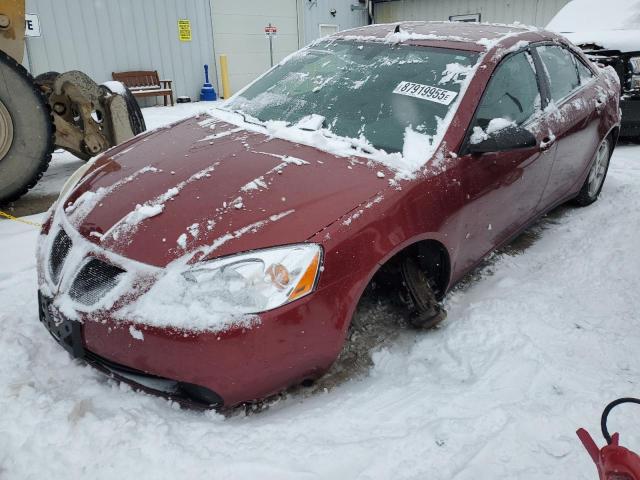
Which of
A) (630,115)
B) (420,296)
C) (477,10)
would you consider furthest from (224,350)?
(477,10)

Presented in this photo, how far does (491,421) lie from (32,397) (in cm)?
186

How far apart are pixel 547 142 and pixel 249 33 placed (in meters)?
11.5

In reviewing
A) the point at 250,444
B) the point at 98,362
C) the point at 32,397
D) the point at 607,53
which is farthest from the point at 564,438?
the point at 607,53

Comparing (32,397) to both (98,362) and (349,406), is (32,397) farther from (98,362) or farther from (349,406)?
(349,406)

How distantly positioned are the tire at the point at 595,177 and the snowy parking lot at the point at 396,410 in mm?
1513

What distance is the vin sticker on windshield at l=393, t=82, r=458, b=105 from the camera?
98.8 inches

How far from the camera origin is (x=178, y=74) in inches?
459

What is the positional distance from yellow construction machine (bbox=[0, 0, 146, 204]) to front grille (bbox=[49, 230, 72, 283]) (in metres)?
2.46

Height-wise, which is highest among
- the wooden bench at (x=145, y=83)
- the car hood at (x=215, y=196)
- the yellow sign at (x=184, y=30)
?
the yellow sign at (x=184, y=30)

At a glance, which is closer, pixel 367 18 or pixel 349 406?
pixel 349 406

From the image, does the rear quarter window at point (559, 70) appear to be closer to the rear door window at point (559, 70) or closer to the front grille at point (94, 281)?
the rear door window at point (559, 70)

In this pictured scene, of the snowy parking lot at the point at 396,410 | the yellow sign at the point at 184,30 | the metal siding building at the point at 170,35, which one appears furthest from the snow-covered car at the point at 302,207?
the yellow sign at the point at 184,30

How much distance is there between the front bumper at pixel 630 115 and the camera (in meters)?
5.89

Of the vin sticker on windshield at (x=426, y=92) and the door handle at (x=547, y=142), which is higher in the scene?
the vin sticker on windshield at (x=426, y=92)
